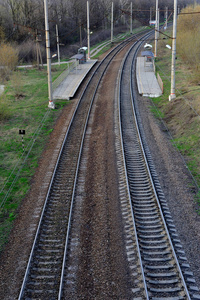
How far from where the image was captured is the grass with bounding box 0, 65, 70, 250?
38.1ft

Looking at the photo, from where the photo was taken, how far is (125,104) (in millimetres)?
22406

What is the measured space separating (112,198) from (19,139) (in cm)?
832

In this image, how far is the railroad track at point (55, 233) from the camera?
7674mm

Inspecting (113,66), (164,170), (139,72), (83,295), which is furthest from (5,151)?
(113,66)

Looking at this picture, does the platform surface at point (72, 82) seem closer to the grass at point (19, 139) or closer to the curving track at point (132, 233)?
the grass at point (19, 139)

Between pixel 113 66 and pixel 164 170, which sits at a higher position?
pixel 113 66

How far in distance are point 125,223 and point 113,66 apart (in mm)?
28596

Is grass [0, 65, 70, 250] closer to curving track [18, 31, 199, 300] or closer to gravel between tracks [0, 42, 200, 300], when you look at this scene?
gravel between tracks [0, 42, 200, 300]

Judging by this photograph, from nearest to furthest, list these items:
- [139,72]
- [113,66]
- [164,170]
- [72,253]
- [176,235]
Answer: [72,253]
[176,235]
[164,170]
[139,72]
[113,66]

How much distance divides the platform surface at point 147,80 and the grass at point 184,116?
84 centimetres

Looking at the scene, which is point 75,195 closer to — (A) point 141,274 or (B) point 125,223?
(B) point 125,223

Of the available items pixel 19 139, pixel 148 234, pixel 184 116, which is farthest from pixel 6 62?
pixel 148 234

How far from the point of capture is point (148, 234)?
9.48m

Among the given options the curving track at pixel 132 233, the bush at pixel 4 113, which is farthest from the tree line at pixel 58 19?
the curving track at pixel 132 233
